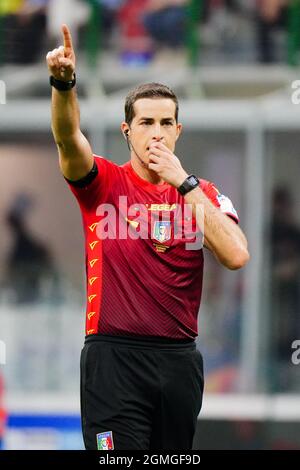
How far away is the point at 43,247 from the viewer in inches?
468

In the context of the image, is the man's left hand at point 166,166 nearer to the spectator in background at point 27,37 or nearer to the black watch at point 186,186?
the black watch at point 186,186

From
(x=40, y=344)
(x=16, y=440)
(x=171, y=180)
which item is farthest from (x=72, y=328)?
(x=171, y=180)

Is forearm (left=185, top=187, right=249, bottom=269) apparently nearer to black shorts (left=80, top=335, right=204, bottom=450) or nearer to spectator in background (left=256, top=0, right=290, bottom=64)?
black shorts (left=80, top=335, right=204, bottom=450)

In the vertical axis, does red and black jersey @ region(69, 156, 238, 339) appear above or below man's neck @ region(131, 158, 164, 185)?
below

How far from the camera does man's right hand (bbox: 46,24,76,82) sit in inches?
221

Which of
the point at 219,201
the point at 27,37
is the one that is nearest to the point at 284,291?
the point at 27,37

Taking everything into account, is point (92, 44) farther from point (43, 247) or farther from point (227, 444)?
point (227, 444)

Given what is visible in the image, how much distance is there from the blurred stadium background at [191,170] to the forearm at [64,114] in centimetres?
541

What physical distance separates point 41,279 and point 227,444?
209 centimetres

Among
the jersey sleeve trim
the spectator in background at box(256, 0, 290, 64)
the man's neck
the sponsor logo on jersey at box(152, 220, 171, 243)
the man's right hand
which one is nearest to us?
the man's right hand

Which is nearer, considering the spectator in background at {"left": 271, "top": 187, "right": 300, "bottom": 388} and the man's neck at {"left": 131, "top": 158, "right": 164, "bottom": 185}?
the man's neck at {"left": 131, "top": 158, "right": 164, "bottom": 185}

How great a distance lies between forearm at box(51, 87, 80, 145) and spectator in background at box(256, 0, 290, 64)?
6.51 metres

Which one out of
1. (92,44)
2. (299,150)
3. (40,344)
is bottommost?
(40,344)

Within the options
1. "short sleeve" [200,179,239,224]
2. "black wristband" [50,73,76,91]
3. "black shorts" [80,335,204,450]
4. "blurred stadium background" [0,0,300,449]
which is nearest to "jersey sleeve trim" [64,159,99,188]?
"black wristband" [50,73,76,91]
